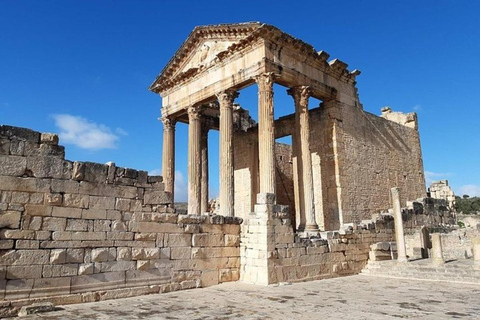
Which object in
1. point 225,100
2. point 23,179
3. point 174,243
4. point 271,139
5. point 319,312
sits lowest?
point 319,312

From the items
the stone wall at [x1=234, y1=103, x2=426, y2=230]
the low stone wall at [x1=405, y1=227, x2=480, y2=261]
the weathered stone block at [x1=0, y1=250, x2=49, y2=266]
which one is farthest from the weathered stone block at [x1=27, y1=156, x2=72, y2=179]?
the low stone wall at [x1=405, y1=227, x2=480, y2=261]

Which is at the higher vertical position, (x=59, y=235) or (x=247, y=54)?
(x=247, y=54)

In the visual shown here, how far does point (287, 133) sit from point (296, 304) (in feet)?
42.9

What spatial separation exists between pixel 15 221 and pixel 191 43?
1425 centimetres

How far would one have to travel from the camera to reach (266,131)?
1484 centimetres

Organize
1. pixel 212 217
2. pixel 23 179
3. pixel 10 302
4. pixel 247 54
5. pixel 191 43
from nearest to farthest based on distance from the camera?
pixel 10 302 → pixel 23 179 → pixel 212 217 → pixel 247 54 → pixel 191 43

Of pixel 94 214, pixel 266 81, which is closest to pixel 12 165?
pixel 94 214

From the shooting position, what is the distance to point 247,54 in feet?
52.0

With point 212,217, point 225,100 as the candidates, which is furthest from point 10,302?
point 225,100

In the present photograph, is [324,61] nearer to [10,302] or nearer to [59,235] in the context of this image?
[59,235]

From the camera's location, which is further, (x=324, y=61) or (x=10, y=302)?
(x=324, y=61)

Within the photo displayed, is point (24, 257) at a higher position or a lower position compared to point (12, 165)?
lower

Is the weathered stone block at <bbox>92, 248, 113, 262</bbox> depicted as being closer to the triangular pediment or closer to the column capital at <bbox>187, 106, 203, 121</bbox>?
the triangular pediment

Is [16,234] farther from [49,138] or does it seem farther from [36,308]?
[49,138]
